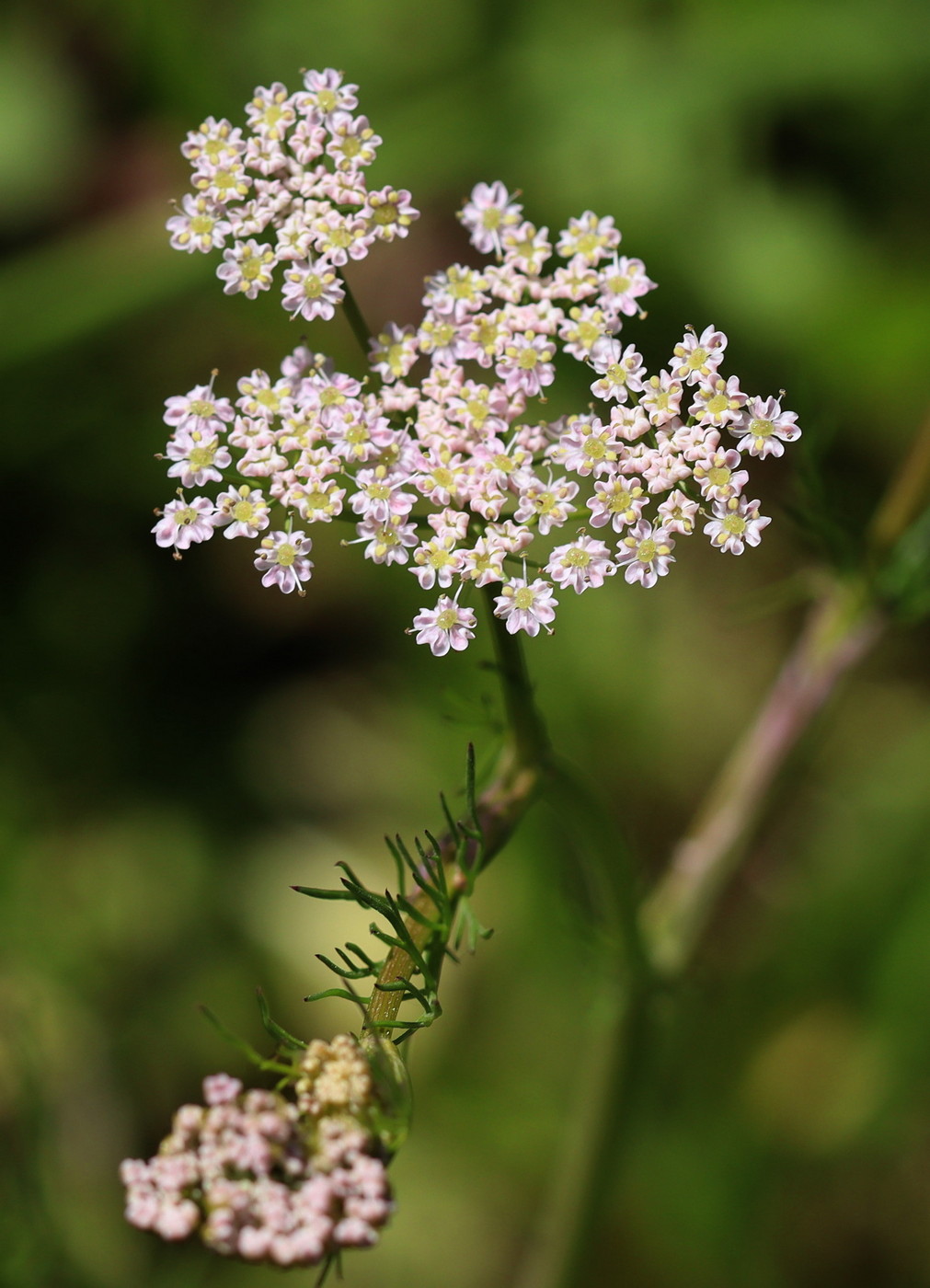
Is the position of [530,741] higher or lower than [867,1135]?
higher

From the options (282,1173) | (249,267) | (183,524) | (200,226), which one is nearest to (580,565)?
(183,524)

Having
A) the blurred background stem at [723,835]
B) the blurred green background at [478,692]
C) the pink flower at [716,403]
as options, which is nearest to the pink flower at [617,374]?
the pink flower at [716,403]

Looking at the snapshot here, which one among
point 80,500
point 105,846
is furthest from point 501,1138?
point 80,500

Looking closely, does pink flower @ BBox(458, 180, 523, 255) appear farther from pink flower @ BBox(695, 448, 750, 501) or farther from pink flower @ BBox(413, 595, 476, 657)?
pink flower @ BBox(413, 595, 476, 657)

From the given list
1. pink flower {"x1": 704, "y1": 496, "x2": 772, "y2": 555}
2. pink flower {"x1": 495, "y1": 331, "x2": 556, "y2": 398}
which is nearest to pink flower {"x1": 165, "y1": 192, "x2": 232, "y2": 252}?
pink flower {"x1": 495, "y1": 331, "x2": 556, "y2": 398}

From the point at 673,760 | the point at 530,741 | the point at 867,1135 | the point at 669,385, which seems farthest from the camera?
the point at 673,760

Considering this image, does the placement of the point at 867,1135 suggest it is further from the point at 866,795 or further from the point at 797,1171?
the point at 866,795
